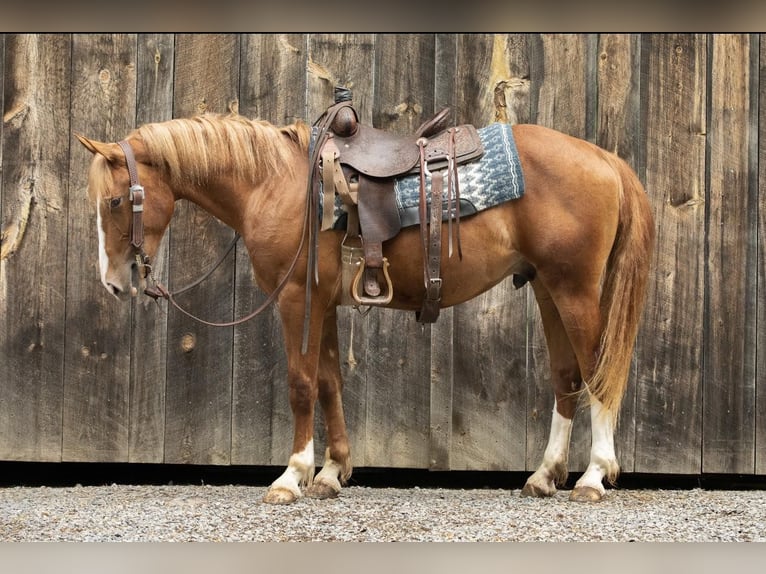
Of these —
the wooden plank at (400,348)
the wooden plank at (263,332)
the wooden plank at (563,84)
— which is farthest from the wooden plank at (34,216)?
the wooden plank at (563,84)

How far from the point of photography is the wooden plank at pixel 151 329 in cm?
502

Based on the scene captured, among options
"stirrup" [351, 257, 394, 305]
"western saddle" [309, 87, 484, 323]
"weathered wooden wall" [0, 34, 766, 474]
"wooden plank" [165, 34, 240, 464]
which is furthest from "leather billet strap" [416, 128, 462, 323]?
"wooden plank" [165, 34, 240, 464]

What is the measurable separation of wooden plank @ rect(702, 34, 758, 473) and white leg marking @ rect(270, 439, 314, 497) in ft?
7.71

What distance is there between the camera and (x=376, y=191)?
406 centimetres

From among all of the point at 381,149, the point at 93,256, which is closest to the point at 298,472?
the point at 381,149

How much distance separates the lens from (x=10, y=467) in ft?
17.7

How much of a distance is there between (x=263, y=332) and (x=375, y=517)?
1.55 m

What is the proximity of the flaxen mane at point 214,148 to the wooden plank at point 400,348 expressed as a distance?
3.10ft

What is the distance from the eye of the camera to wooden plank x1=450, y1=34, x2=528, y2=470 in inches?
197

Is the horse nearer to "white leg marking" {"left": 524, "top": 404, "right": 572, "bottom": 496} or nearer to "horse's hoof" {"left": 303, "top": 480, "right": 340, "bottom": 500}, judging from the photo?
"horse's hoof" {"left": 303, "top": 480, "right": 340, "bottom": 500}

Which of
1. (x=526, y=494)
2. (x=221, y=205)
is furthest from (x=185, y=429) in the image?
(x=526, y=494)

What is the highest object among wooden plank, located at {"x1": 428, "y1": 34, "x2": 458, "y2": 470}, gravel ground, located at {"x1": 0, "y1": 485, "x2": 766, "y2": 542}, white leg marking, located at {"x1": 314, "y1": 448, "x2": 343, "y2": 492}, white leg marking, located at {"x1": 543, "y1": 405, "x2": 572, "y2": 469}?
wooden plank, located at {"x1": 428, "y1": 34, "x2": 458, "y2": 470}
